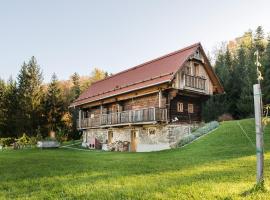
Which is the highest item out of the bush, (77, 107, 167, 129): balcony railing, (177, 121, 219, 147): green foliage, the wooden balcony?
the wooden balcony

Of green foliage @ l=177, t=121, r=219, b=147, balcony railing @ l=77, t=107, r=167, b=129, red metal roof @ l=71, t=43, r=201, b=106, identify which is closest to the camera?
green foliage @ l=177, t=121, r=219, b=147

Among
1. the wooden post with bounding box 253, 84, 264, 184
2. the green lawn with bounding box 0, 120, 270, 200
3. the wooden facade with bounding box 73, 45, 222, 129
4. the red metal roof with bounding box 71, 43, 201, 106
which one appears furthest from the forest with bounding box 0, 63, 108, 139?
the wooden post with bounding box 253, 84, 264, 184

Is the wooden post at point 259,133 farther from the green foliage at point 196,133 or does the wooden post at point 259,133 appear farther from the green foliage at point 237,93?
the green foliage at point 237,93

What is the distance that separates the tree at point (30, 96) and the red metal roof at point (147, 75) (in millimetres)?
13972

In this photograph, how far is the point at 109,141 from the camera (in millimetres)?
29547

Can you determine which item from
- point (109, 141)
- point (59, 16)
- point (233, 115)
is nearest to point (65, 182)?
point (59, 16)

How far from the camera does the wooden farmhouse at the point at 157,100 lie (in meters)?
22.9

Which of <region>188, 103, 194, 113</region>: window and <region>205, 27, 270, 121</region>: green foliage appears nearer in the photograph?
<region>188, 103, 194, 113</region>: window

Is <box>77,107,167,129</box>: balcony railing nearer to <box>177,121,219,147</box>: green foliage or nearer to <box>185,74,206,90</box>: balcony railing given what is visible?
<box>177,121,219,147</box>: green foliage

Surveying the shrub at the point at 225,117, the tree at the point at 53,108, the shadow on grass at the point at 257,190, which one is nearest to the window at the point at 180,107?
the shrub at the point at 225,117

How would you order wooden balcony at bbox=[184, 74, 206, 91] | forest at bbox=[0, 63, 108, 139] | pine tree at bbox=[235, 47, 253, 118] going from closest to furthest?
wooden balcony at bbox=[184, 74, 206, 91] → pine tree at bbox=[235, 47, 253, 118] → forest at bbox=[0, 63, 108, 139]

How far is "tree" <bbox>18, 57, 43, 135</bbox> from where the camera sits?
42.5m

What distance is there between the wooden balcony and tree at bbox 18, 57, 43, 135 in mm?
27085

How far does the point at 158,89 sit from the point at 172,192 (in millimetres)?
17275
